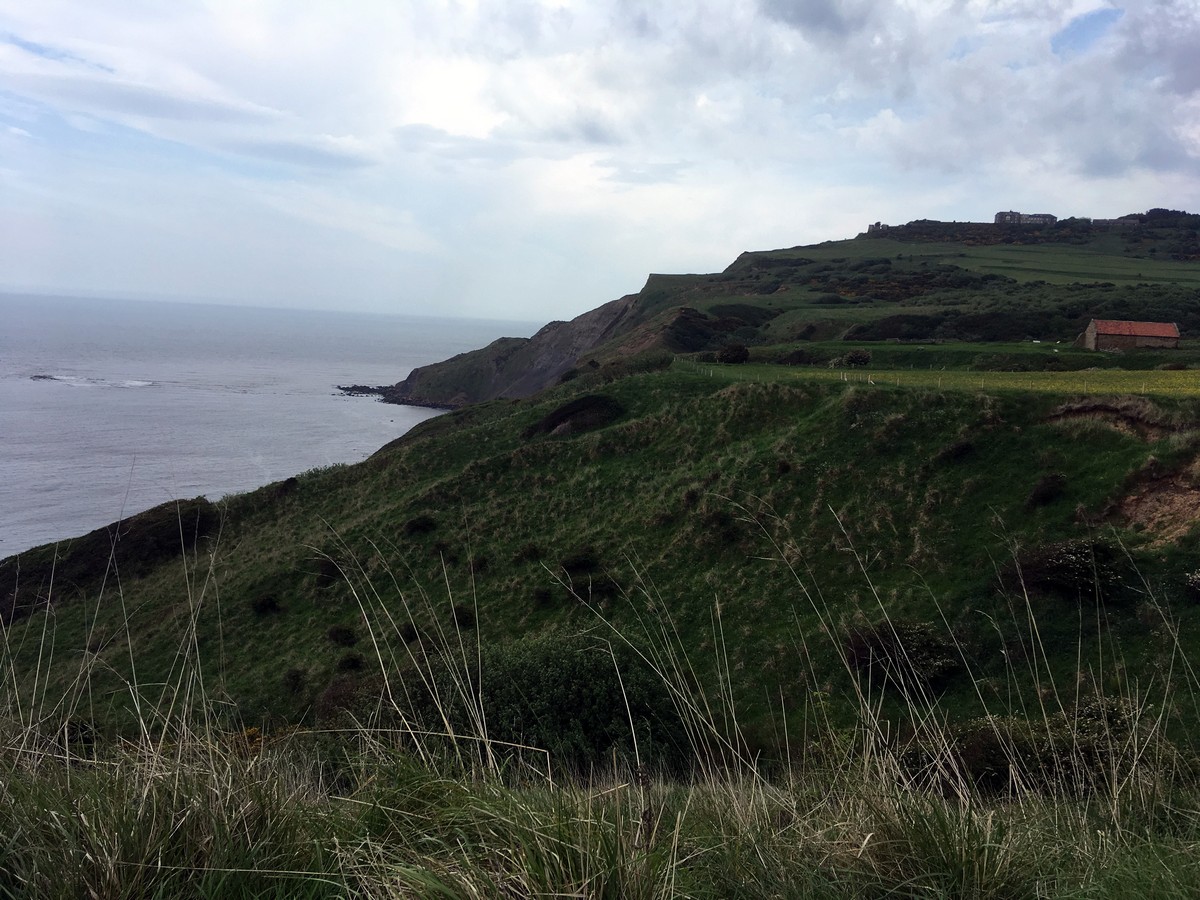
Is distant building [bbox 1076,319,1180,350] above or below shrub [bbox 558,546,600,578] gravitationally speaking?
above

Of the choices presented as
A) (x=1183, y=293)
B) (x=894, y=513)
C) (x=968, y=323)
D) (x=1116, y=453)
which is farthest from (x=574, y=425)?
(x=1183, y=293)

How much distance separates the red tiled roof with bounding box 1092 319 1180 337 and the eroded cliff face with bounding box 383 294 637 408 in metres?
57.2

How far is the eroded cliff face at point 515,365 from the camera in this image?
9962cm

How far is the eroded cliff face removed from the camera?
99.6 meters

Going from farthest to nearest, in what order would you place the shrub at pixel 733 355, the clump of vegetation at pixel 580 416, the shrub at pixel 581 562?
the shrub at pixel 733 355 → the clump of vegetation at pixel 580 416 → the shrub at pixel 581 562

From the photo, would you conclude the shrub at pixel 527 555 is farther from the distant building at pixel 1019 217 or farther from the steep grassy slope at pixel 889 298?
the distant building at pixel 1019 217

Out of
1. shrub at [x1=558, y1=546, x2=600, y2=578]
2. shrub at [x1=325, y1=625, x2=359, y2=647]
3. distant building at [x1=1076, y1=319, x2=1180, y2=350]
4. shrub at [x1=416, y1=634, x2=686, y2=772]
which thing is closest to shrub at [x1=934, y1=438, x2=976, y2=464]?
shrub at [x1=558, y1=546, x2=600, y2=578]

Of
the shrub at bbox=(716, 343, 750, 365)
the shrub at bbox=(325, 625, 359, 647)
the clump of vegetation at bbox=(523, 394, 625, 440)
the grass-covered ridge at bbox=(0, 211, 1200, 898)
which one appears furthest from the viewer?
the shrub at bbox=(716, 343, 750, 365)

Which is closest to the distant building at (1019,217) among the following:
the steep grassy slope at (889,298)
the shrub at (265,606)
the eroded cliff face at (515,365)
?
the steep grassy slope at (889,298)

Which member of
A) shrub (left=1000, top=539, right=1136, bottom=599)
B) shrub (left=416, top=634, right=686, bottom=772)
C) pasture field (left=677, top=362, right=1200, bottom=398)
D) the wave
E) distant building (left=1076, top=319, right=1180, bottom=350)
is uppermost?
distant building (left=1076, top=319, right=1180, bottom=350)

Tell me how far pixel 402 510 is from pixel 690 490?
46.6 feet

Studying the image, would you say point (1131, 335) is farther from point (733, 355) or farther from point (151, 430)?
point (151, 430)

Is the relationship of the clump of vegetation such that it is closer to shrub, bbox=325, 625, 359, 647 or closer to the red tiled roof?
shrub, bbox=325, 625, 359, 647

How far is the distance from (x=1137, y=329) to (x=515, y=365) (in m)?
76.1
